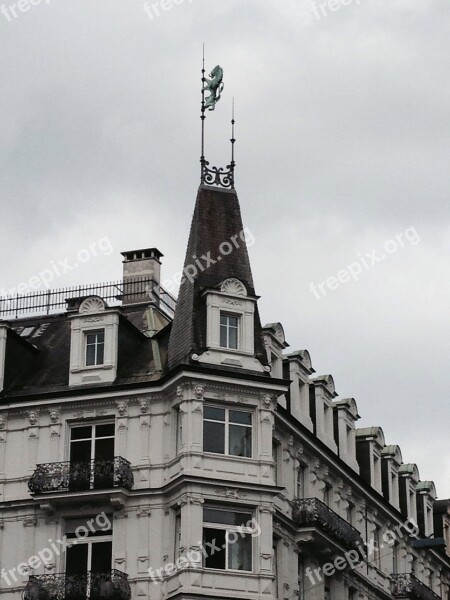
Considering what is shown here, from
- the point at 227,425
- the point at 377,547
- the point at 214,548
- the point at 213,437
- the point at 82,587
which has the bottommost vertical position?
the point at 82,587

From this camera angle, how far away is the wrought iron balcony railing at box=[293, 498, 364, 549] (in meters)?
63.4

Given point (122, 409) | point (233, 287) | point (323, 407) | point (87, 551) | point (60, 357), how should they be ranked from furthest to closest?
point (323, 407), point (60, 357), point (233, 287), point (122, 409), point (87, 551)

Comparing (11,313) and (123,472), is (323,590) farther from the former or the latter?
(11,313)

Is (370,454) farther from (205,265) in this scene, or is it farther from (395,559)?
(205,265)

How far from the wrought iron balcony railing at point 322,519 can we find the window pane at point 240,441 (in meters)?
5.61

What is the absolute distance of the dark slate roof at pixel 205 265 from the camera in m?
60.2

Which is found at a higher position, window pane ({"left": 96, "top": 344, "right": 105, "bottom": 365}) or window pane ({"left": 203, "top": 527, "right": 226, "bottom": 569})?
window pane ({"left": 96, "top": 344, "right": 105, "bottom": 365})

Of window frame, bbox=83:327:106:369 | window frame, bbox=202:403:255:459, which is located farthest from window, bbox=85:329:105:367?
window frame, bbox=202:403:255:459

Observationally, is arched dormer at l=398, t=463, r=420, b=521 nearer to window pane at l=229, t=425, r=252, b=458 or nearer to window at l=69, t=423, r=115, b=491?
window pane at l=229, t=425, r=252, b=458

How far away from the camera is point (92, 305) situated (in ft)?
204

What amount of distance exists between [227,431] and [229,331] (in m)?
4.06

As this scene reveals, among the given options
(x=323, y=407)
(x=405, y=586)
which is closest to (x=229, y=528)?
(x=323, y=407)

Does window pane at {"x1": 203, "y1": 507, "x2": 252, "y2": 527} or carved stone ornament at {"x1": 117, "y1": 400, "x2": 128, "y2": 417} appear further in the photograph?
carved stone ornament at {"x1": 117, "y1": 400, "x2": 128, "y2": 417}

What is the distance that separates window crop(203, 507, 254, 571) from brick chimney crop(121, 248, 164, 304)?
1304 centimetres
